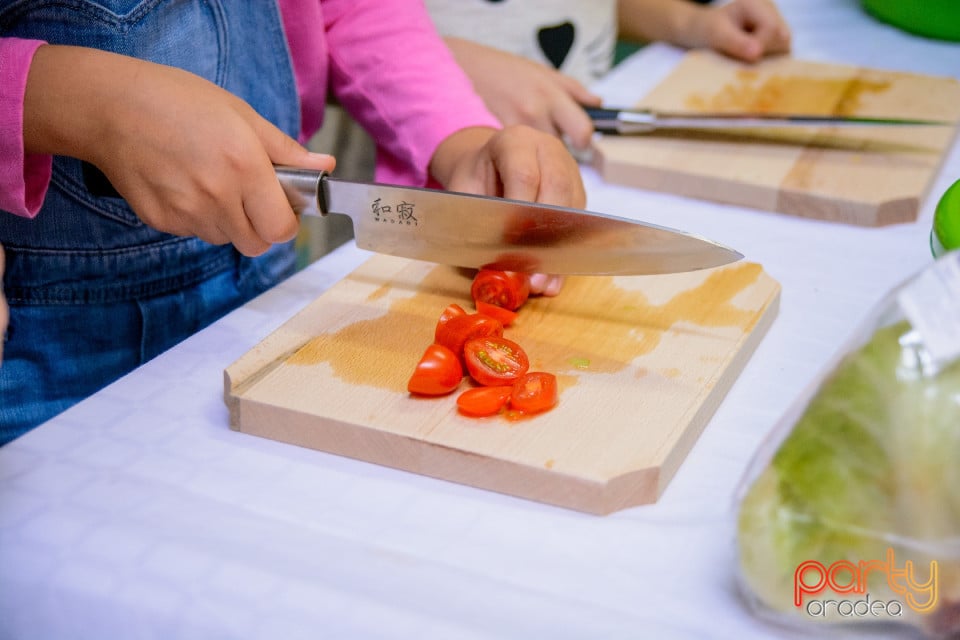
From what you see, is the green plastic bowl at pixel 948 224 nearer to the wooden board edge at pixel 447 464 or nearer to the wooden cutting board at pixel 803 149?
the wooden board edge at pixel 447 464

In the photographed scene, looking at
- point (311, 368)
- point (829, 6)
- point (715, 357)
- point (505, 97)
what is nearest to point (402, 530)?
point (311, 368)

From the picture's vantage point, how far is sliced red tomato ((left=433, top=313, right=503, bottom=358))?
827mm

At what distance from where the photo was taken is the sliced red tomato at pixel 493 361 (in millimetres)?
791

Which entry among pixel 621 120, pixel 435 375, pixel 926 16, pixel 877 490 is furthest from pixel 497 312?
pixel 926 16

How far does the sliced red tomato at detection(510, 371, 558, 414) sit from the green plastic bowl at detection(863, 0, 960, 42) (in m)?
1.49

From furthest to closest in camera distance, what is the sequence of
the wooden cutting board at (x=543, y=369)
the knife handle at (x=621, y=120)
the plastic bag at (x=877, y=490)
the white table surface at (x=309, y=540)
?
the knife handle at (x=621, y=120) < the wooden cutting board at (x=543, y=369) < the white table surface at (x=309, y=540) < the plastic bag at (x=877, y=490)

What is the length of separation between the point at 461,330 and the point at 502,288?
0.10 m

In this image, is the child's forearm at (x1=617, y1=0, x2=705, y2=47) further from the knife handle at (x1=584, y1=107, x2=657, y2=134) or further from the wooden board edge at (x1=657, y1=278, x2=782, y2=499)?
the wooden board edge at (x1=657, y1=278, x2=782, y2=499)

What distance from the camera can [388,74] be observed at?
126 centimetres

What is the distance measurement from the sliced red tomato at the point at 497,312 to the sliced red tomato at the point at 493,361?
65 mm

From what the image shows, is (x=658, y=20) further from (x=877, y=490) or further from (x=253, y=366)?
(x=877, y=490)

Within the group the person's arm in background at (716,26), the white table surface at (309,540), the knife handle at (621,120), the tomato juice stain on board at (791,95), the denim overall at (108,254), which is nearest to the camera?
the white table surface at (309,540)

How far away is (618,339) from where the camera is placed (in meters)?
0.88

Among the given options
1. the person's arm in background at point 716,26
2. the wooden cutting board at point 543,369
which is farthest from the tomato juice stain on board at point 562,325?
the person's arm in background at point 716,26
